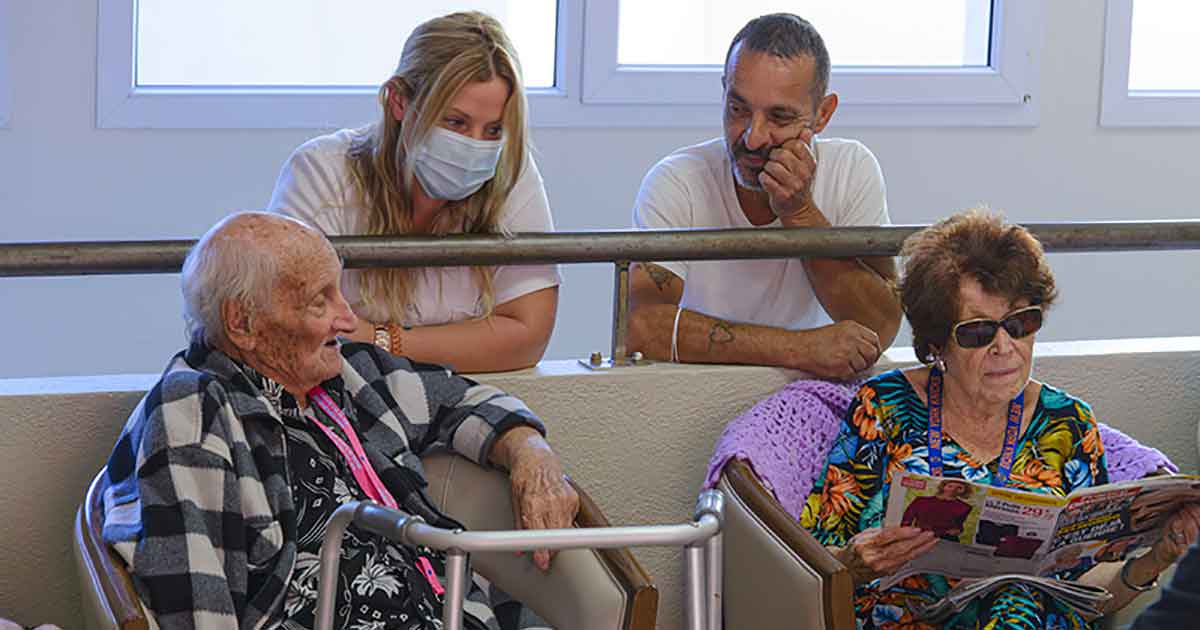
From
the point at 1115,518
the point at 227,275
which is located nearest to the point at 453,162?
the point at 227,275

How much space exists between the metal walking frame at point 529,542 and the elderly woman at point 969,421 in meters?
0.60

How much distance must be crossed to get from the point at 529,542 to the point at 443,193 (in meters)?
1.13

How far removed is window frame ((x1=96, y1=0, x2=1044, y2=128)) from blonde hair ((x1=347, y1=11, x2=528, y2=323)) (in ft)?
6.65

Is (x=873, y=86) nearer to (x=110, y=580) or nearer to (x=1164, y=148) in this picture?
(x=1164, y=148)

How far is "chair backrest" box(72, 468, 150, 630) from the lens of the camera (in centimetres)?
215

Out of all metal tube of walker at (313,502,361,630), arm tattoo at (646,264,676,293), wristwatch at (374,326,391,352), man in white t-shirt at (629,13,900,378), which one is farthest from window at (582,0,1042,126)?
metal tube of walker at (313,502,361,630)

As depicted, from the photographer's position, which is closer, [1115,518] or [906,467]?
[1115,518]

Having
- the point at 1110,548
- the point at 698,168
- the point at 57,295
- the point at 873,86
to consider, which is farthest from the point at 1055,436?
the point at 57,295

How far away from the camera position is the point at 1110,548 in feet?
8.34

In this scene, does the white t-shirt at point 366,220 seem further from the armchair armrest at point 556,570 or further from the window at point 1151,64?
the window at point 1151,64

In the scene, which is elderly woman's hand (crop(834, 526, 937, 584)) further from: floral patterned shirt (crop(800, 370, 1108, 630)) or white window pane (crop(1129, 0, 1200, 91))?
white window pane (crop(1129, 0, 1200, 91))

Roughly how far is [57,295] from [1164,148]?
11.8 feet

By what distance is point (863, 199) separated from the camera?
10.6ft

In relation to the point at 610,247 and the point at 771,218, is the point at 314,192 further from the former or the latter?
the point at 771,218
